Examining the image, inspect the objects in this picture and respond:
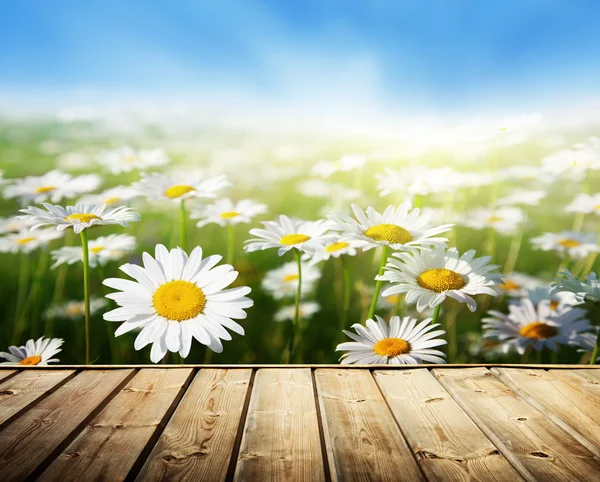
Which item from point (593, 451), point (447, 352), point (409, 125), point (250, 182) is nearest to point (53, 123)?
point (250, 182)

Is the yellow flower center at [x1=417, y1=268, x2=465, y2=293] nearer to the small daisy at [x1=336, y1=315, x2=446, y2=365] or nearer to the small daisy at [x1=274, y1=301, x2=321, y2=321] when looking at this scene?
the small daisy at [x1=336, y1=315, x2=446, y2=365]

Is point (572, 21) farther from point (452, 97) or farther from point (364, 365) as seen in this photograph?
point (364, 365)

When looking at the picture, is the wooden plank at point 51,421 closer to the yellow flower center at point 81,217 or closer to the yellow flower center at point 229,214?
the yellow flower center at point 81,217

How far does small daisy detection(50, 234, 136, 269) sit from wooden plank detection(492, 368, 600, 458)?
84cm

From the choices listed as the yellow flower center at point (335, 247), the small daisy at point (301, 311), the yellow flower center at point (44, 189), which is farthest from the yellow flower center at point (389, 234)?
the yellow flower center at point (44, 189)

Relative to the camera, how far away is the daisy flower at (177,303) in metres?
1.02

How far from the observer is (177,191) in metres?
1.29

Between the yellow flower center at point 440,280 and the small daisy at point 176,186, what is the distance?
1.49 ft

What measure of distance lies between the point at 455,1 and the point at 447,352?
3.09 feet

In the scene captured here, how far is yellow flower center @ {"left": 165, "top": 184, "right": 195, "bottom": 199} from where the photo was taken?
4.22 feet

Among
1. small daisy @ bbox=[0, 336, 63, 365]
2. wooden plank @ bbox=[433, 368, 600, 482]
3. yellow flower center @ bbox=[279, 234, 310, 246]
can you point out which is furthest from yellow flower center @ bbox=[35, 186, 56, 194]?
wooden plank @ bbox=[433, 368, 600, 482]

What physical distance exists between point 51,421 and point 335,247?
2.27 feet

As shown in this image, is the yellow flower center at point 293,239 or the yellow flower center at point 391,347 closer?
the yellow flower center at point 391,347

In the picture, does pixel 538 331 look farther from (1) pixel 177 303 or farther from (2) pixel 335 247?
(1) pixel 177 303
